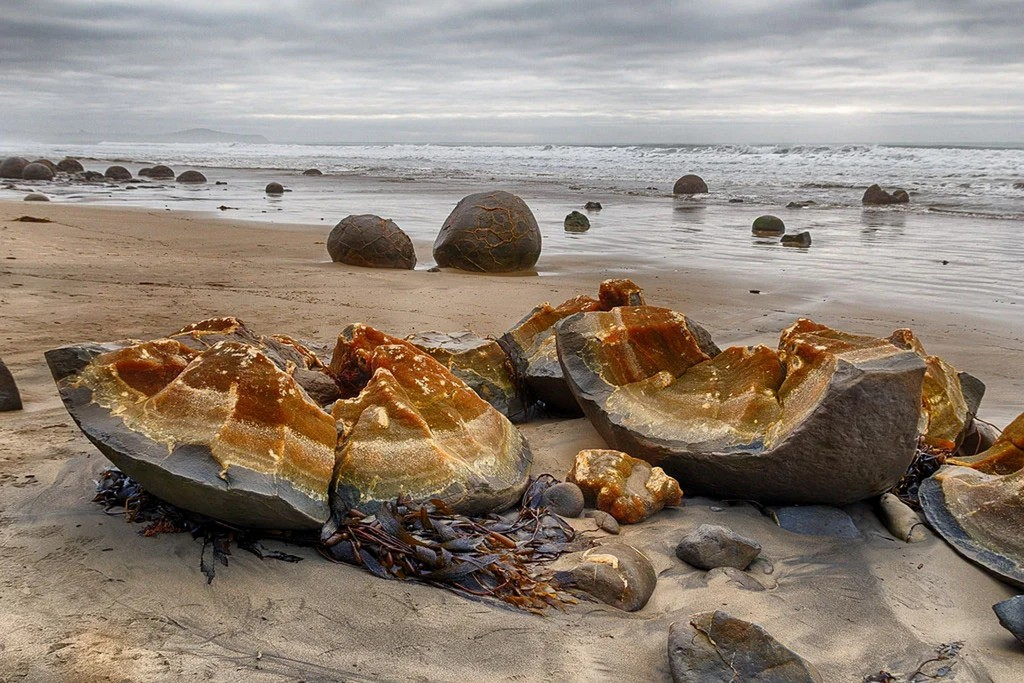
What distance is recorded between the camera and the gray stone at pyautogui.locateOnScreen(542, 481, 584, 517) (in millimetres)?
3557

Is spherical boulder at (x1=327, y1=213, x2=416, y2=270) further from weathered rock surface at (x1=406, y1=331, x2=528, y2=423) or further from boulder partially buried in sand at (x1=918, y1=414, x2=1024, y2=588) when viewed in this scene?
boulder partially buried in sand at (x1=918, y1=414, x2=1024, y2=588)

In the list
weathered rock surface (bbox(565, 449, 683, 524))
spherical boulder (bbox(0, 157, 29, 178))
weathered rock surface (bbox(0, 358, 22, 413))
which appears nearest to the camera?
weathered rock surface (bbox(565, 449, 683, 524))

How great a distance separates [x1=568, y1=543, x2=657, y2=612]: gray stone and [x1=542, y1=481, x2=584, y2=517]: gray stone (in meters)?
0.47

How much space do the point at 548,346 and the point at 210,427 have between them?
248 cm

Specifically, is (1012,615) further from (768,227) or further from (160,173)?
(160,173)

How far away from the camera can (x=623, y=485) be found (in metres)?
3.68

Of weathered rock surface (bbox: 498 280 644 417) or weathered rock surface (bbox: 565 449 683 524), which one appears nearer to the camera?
weathered rock surface (bbox: 565 449 683 524)

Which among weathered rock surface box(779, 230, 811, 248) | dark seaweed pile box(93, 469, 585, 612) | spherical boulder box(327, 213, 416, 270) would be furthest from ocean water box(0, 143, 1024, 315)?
dark seaweed pile box(93, 469, 585, 612)

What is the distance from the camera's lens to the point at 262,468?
291 centimetres

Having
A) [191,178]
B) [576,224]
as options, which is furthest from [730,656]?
[191,178]

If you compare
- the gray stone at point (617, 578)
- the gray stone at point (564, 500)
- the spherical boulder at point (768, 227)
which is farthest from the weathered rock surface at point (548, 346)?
the spherical boulder at point (768, 227)

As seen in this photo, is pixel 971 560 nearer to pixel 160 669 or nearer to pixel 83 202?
pixel 160 669

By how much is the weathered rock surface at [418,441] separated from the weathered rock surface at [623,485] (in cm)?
27

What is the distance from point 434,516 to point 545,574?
46 centimetres
